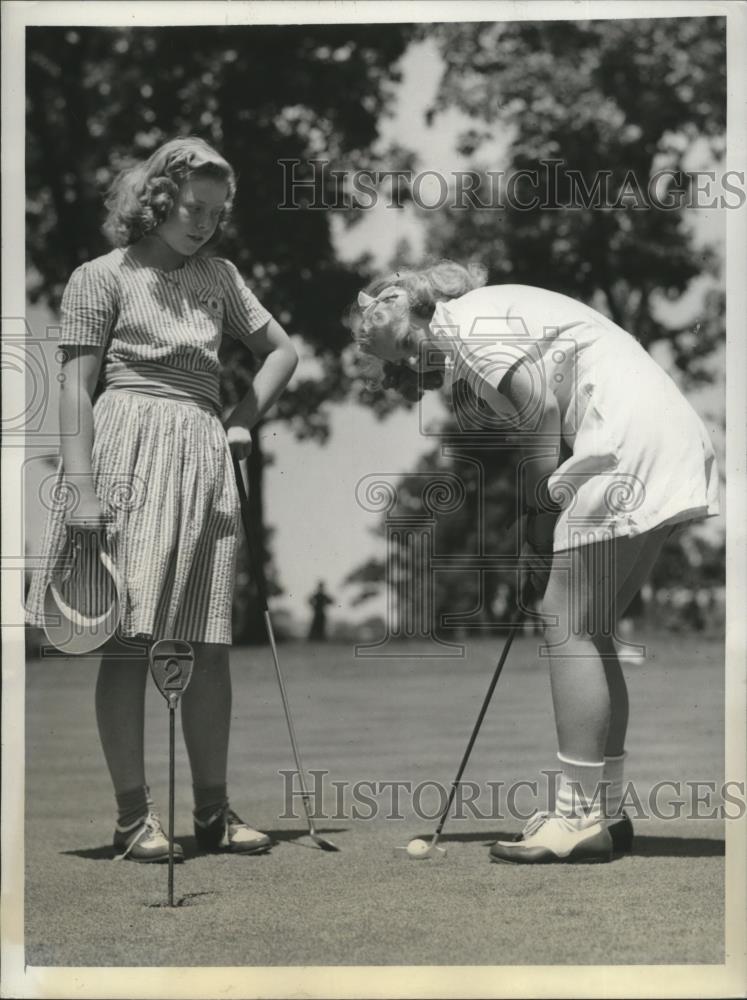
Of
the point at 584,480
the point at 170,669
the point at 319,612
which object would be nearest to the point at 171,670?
the point at 170,669

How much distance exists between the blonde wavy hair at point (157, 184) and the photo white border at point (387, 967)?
405 millimetres

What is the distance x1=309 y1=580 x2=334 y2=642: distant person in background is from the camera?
267 inches

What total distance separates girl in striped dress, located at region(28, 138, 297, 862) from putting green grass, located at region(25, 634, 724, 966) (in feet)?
0.92

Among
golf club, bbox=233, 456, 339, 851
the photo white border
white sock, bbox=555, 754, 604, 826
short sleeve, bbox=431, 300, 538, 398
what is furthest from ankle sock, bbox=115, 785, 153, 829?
short sleeve, bbox=431, 300, 538, 398

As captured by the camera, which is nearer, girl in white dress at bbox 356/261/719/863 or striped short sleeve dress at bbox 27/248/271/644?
girl in white dress at bbox 356/261/719/863

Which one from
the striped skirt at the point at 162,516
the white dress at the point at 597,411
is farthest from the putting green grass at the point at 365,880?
the white dress at the point at 597,411

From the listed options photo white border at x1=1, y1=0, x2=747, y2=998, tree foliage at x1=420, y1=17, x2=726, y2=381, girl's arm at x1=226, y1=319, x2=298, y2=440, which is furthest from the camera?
tree foliage at x1=420, y1=17, x2=726, y2=381

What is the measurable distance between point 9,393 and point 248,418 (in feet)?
2.42

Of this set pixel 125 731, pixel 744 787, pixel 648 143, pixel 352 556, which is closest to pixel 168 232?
pixel 125 731

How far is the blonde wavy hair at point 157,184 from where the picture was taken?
12.0ft

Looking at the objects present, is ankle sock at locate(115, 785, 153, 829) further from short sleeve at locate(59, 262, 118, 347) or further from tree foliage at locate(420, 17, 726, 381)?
tree foliage at locate(420, 17, 726, 381)

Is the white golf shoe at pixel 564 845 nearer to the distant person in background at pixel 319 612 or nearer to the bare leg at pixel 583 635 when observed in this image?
the bare leg at pixel 583 635

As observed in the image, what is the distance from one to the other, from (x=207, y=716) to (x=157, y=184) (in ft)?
4.44

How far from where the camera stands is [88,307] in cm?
362
